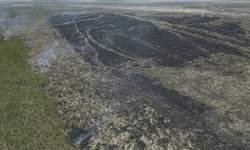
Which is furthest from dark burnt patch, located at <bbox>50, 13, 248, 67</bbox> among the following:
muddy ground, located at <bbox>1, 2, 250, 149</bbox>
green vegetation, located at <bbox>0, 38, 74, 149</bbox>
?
green vegetation, located at <bbox>0, 38, 74, 149</bbox>

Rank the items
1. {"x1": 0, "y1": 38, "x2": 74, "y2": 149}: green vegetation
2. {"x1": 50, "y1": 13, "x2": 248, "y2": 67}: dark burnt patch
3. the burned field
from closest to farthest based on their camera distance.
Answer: {"x1": 0, "y1": 38, "x2": 74, "y2": 149}: green vegetation < the burned field < {"x1": 50, "y1": 13, "x2": 248, "y2": 67}: dark burnt patch

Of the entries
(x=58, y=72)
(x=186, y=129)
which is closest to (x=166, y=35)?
(x=58, y=72)

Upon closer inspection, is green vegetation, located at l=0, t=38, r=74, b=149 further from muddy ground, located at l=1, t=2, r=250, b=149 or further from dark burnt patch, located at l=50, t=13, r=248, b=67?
dark burnt patch, located at l=50, t=13, r=248, b=67

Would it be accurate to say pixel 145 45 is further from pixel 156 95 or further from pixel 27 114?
pixel 27 114

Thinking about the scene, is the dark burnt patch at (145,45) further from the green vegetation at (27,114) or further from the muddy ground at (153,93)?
the green vegetation at (27,114)

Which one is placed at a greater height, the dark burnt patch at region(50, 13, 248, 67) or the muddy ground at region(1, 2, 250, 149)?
the dark burnt patch at region(50, 13, 248, 67)

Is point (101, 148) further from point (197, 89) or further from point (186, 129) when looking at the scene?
point (197, 89)
